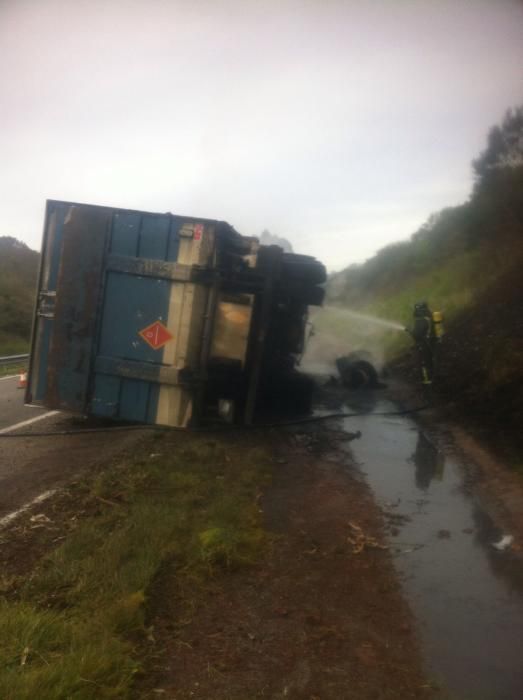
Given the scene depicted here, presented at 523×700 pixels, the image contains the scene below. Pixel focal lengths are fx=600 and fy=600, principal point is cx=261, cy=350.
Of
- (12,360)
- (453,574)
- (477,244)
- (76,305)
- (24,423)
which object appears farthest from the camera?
(477,244)

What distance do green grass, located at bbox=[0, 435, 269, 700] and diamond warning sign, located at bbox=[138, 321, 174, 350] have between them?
1530 mm

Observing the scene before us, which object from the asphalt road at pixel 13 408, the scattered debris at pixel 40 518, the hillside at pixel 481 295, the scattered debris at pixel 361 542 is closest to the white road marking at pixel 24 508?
the scattered debris at pixel 40 518

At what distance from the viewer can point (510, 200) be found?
1861 centimetres

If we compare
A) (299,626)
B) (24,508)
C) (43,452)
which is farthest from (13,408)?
(299,626)

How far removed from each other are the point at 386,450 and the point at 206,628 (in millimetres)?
4680

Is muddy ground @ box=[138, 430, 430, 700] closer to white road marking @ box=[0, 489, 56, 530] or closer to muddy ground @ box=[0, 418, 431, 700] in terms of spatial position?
muddy ground @ box=[0, 418, 431, 700]

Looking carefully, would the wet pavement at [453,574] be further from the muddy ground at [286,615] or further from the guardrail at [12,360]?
the guardrail at [12,360]

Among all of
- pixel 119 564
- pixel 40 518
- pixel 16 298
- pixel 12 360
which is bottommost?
pixel 12 360

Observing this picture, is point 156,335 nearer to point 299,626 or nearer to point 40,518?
point 40,518

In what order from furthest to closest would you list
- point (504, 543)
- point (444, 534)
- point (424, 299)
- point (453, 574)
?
point (424, 299) → point (444, 534) → point (504, 543) → point (453, 574)

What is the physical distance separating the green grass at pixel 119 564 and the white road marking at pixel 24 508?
421 millimetres

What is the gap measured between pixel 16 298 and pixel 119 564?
2974cm

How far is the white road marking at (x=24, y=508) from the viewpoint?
16.2 ft

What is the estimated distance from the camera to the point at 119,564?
4.05 m
